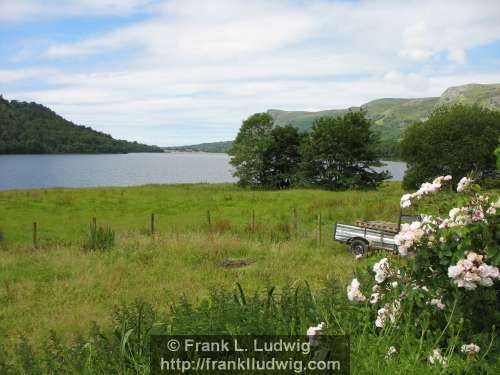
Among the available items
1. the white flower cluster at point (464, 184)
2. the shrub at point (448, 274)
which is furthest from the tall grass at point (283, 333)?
the white flower cluster at point (464, 184)

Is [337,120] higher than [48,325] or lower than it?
higher

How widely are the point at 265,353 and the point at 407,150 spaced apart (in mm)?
45985

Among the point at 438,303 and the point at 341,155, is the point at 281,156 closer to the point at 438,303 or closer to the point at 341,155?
the point at 341,155

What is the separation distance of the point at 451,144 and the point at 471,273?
44.2 meters

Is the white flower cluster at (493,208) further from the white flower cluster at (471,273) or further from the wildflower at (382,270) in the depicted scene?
the wildflower at (382,270)

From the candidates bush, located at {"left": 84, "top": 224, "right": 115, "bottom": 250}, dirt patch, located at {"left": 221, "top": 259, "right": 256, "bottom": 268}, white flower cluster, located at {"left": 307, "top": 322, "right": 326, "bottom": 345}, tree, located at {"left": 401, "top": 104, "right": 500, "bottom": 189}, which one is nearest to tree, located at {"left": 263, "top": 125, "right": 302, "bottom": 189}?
tree, located at {"left": 401, "top": 104, "right": 500, "bottom": 189}

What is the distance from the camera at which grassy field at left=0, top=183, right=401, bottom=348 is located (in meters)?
10.2

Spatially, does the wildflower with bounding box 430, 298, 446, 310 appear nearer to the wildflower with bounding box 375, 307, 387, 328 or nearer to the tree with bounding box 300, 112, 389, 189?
the wildflower with bounding box 375, 307, 387, 328

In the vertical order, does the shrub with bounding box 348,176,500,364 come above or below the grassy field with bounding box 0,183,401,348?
above

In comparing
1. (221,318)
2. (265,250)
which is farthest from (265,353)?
(265,250)

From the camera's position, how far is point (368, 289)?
18.0ft

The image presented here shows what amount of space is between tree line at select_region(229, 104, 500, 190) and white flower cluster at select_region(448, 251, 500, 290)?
39.2m

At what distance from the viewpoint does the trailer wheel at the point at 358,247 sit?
16.2 m

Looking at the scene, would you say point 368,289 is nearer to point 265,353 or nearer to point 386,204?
point 265,353
